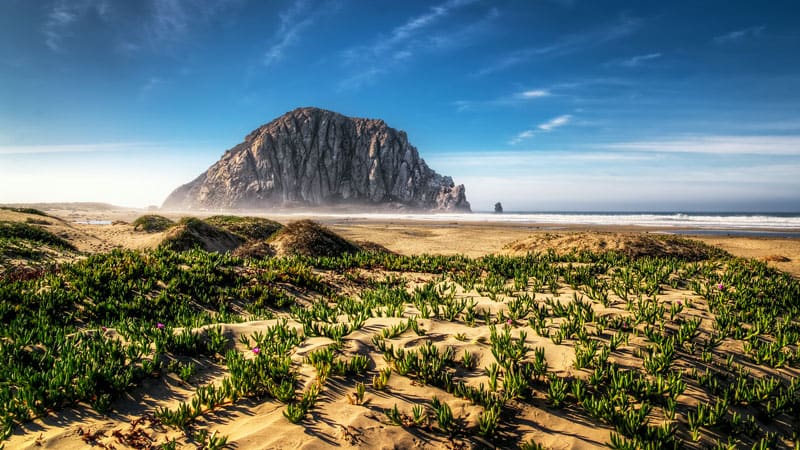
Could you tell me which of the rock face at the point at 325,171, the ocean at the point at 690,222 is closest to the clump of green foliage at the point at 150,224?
the ocean at the point at 690,222

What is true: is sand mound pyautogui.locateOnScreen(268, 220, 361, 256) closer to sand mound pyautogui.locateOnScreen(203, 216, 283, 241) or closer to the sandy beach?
sand mound pyautogui.locateOnScreen(203, 216, 283, 241)

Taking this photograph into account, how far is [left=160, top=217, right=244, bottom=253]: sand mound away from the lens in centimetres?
1822

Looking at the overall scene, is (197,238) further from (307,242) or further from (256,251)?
(307,242)

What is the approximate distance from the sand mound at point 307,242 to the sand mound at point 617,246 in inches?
328

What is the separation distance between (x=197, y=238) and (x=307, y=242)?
21.3 ft

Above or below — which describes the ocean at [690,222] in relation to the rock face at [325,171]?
below

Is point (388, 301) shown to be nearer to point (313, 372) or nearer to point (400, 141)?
point (313, 372)

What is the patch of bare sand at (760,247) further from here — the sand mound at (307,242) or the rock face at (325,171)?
the rock face at (325,171)

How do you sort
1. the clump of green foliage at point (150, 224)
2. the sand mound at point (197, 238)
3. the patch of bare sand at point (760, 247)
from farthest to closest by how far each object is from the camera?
the clump of green foliage at point (150, 224), the patch of bare sand at point (760, 247), the sand mound at point (197, 238)

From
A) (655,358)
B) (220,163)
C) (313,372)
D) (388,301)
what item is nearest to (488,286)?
(388,301)

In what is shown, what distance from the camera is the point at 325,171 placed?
171875 mm

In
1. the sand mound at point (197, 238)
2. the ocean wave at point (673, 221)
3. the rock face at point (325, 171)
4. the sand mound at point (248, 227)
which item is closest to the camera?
the sand mound at point (197, 238)

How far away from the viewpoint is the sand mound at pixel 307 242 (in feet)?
52.9

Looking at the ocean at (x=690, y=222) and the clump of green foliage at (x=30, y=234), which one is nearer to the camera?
the clump of green foliage at (x=30, y=234)
